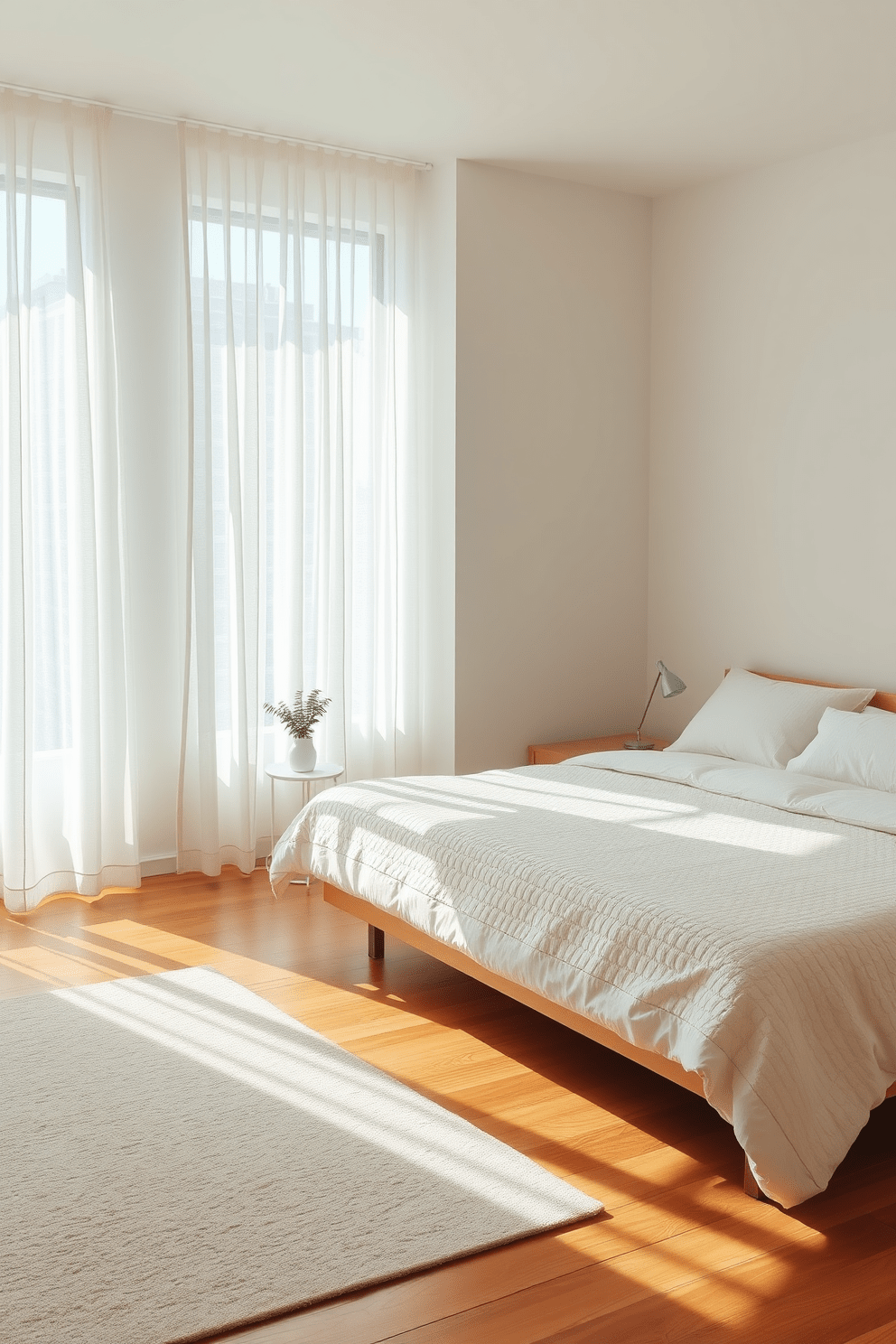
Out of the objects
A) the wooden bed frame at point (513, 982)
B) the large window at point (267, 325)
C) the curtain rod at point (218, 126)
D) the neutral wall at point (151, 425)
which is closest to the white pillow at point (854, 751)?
the wooden bed frame at point (513, 982)

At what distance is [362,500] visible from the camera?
4.90m

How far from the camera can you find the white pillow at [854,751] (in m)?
3.73

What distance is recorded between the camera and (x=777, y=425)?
4.75m

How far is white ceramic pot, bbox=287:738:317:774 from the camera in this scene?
4.46 metres

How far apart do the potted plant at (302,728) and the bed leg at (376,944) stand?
0.90m

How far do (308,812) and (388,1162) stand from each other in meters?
1.47

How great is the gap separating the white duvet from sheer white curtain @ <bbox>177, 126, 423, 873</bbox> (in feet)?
2.97

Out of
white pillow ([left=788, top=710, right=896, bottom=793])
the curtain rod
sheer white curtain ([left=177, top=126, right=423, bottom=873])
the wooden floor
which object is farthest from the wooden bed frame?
the curtain rod

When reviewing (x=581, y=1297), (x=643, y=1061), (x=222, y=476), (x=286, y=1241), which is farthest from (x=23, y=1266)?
(x=222, y=476)

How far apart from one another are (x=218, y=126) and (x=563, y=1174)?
3719 mm

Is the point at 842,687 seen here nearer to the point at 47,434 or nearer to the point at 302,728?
the point at 302,728

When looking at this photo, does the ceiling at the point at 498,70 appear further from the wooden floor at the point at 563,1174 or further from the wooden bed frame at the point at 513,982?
the wooden floor at the point at 563,1174

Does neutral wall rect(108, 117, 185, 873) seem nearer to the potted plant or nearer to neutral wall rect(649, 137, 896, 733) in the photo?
the potted plant

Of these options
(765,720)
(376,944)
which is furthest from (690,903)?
(765,720)
